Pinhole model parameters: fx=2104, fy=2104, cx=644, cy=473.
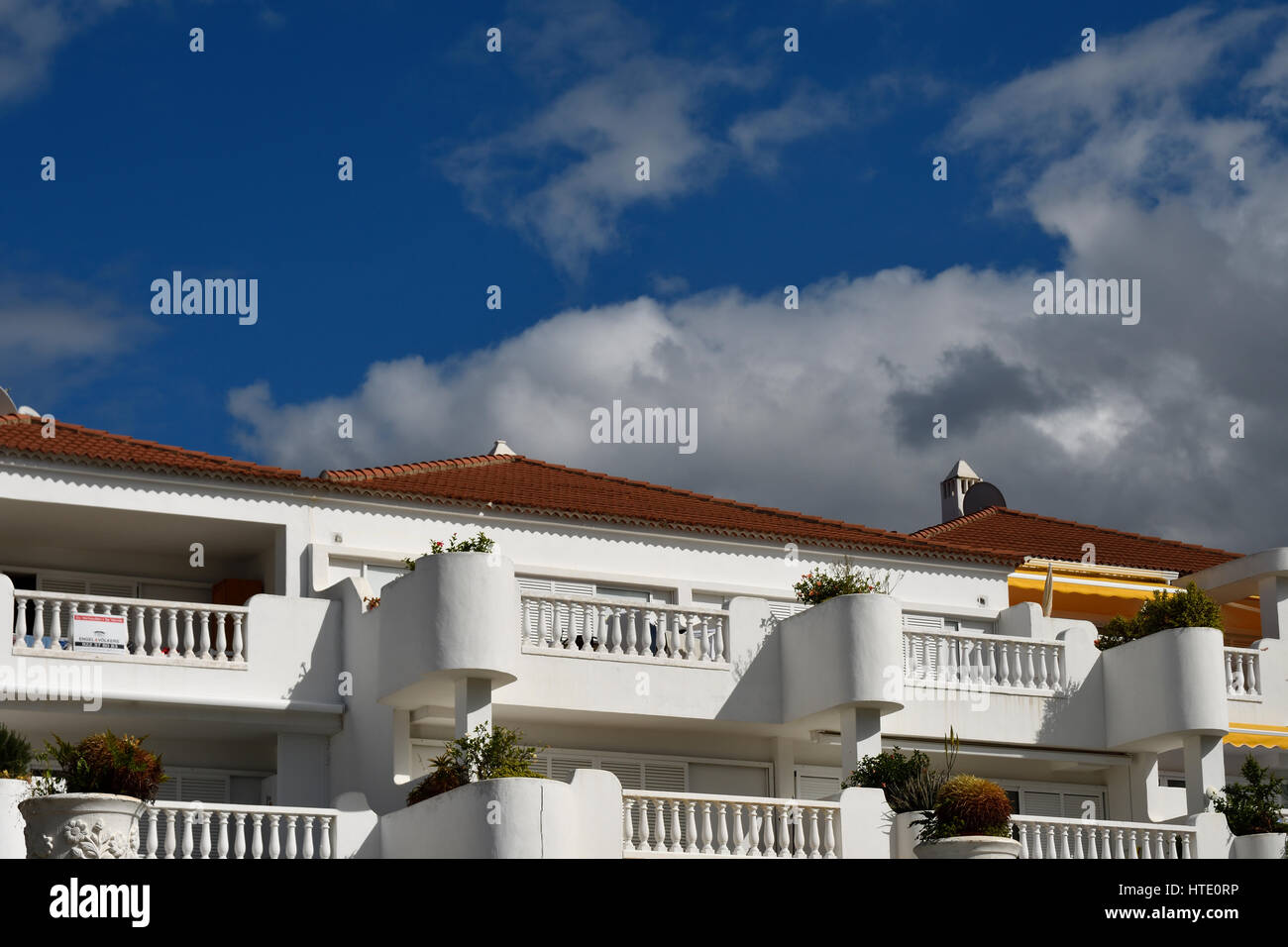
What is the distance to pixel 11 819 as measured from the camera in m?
29.4

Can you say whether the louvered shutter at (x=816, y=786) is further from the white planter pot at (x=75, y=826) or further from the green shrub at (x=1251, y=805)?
the white planter pot at (x=75, y=826)

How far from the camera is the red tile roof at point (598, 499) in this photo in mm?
40016

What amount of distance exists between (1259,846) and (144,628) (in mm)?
19309

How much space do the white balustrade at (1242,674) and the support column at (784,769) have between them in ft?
28.2

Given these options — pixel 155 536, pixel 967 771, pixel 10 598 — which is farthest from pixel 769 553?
pixel 10 598

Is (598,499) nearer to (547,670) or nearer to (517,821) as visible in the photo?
(547,670)

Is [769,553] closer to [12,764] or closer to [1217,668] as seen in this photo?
[1217,668]

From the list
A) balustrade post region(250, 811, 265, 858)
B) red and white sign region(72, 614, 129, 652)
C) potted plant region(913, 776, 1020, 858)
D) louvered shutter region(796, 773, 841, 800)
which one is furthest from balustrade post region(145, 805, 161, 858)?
louvered shutter region(796, 773, 841, 800)

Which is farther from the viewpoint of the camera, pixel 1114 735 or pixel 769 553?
pixel 769 553

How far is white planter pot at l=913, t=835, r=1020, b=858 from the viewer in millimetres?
32562

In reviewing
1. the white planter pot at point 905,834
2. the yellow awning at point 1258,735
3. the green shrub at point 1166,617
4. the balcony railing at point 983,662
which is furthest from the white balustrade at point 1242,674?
the white planter pot at point 905,834

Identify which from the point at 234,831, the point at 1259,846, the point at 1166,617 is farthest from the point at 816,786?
the point at 234,831
